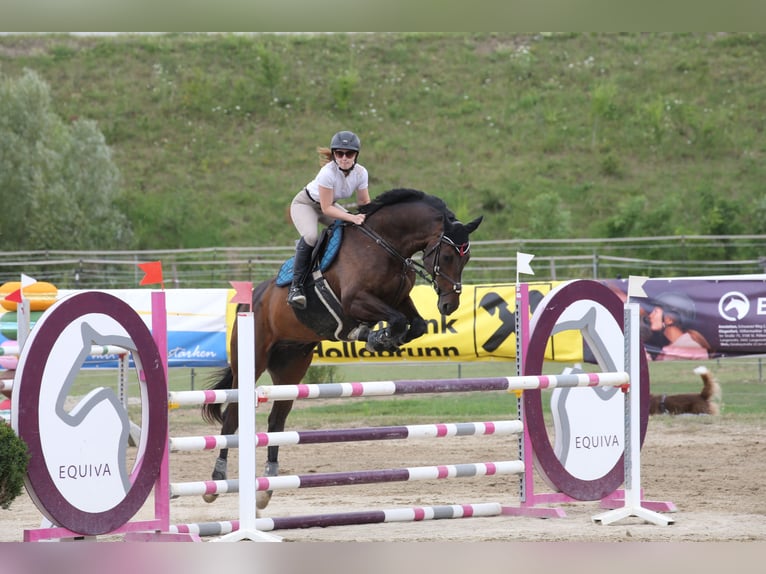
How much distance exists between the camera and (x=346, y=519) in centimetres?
519

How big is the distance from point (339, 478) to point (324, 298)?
160 centimetres

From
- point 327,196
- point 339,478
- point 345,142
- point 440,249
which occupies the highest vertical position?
point 345,142

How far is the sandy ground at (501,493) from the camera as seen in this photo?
5.16 m

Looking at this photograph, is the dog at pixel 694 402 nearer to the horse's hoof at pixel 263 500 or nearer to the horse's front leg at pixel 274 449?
the horse's front leg at pixel 274 449

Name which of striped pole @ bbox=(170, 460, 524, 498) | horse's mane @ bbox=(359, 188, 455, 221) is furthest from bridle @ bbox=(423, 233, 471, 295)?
striped pole @ bbox=(170, 460, 524, 498)

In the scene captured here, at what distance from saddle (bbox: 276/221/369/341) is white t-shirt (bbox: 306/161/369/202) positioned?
0.25 metres

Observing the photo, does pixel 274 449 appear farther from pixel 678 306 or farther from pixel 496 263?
pixel 496 263

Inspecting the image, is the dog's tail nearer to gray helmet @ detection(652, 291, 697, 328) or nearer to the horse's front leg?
gray helmet @ detection(652, 291, 697, 328)

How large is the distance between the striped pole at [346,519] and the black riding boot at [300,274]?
1594 mm

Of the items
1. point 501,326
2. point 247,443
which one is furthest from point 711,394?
point 247,443

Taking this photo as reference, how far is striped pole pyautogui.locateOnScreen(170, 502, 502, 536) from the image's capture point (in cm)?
489

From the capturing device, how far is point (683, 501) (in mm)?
6152

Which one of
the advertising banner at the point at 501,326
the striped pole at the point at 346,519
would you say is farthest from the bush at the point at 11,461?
the advertising banner at the point at 501,326

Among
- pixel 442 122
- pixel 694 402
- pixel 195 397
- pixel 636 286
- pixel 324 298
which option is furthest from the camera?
pixel 442 122
